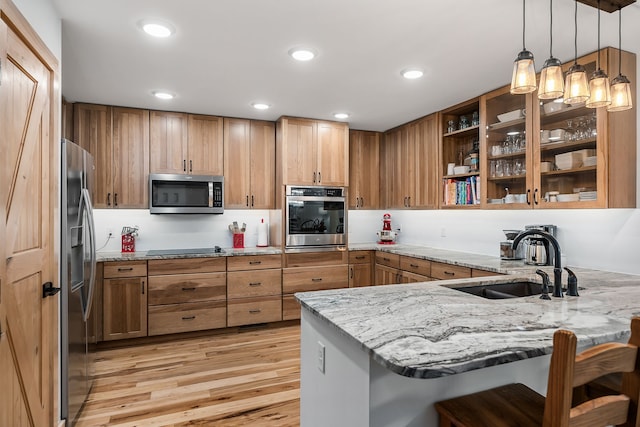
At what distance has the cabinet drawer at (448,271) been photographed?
3221mm

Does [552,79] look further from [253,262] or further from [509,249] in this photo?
[253,262]

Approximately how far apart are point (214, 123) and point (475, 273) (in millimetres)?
3237

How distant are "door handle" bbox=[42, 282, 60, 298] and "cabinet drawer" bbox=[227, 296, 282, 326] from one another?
6.98 ft

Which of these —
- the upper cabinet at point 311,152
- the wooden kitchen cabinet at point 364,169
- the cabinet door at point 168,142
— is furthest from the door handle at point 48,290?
the wooden kitchen cabinet at point 364,169

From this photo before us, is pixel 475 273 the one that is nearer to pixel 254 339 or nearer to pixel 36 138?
pixel 254 339

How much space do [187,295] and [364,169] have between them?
2.79m

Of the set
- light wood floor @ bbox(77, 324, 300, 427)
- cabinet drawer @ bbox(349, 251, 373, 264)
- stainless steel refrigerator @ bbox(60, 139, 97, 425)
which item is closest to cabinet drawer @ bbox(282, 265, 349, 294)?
cabinet drawer @ bbox(349, 251, 373, 264)

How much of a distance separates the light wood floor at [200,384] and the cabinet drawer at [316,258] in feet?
2.78

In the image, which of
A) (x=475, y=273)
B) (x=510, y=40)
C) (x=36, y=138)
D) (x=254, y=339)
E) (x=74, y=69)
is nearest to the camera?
(x=36, y=138)

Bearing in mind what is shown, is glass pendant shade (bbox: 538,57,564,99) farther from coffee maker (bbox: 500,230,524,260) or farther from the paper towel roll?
the paper towel roll

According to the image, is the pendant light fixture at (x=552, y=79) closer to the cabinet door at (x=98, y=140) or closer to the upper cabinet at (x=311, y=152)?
the upper cabinet at (x=311, y=152)

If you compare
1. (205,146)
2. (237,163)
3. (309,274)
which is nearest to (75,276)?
(205,146)

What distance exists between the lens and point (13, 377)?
5.07 ft

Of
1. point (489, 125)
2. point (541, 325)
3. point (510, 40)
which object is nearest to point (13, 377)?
point (541, 325)
